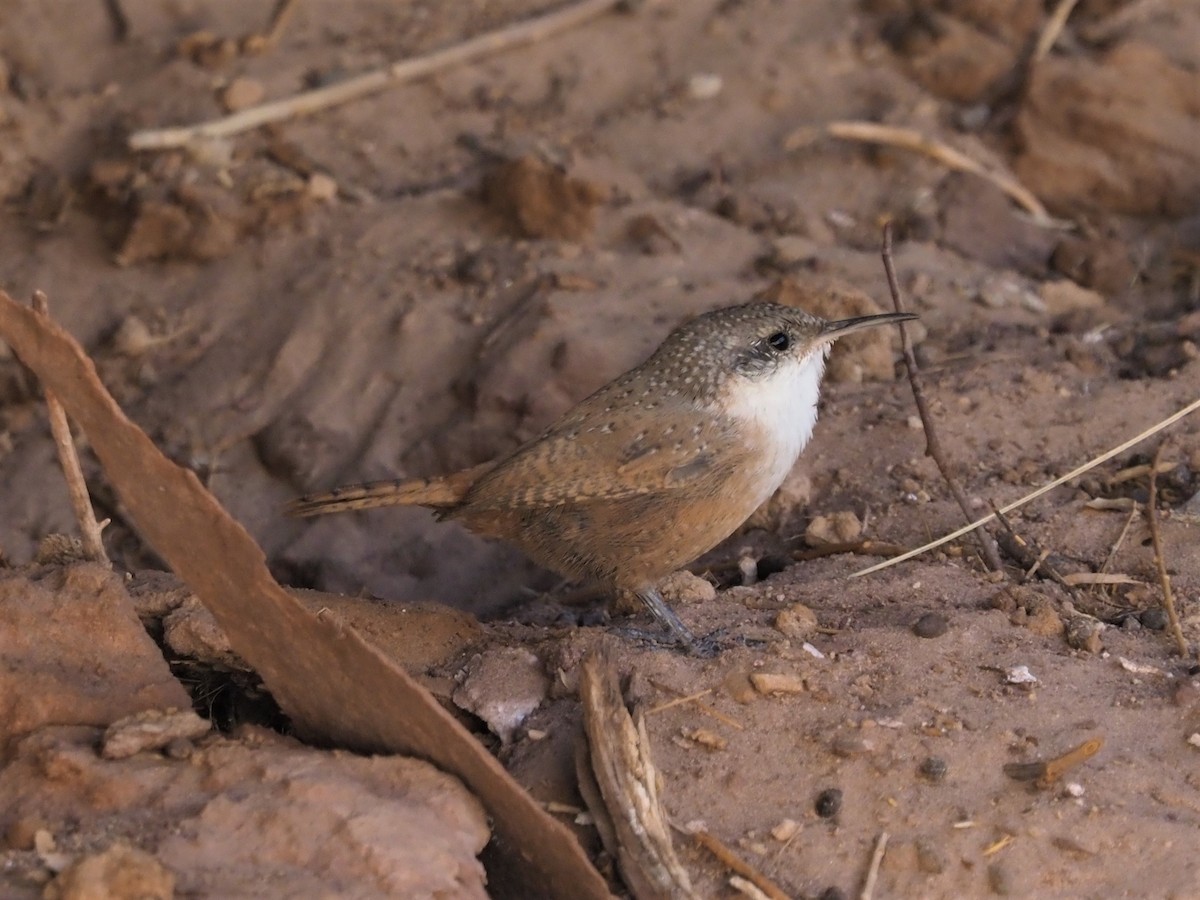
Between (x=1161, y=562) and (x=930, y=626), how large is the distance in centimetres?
81

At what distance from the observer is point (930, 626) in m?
3.92

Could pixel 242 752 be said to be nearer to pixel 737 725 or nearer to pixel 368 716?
pixel 368 716

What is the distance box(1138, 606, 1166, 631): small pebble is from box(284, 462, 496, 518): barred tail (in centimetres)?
212

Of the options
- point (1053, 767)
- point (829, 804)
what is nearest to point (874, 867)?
point (829, 804)

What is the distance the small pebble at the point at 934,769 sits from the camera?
344 cm

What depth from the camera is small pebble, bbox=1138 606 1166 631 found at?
13.4 feet

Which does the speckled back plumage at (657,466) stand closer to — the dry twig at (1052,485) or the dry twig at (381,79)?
the dry twig at (1052,485)

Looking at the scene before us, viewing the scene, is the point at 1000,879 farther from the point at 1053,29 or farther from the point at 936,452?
the point at 1053,29

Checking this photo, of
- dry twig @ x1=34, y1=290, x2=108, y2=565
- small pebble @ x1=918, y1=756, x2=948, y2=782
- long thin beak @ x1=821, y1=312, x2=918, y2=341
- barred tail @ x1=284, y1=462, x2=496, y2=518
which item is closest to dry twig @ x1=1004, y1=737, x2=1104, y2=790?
small pebble @ x1=918, y1=756, x2=948, y2=782

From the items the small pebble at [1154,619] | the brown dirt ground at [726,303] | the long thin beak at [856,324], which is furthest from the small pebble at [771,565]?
the small pebble at [1154,619]

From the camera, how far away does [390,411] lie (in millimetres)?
6020

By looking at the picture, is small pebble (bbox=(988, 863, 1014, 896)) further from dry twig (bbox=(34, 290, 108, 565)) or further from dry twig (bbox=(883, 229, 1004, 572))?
dry twig (bbox=(34, 290, 108, 565))

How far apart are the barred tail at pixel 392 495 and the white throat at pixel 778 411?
34.5 inches

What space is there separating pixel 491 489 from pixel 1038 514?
6.23ft
